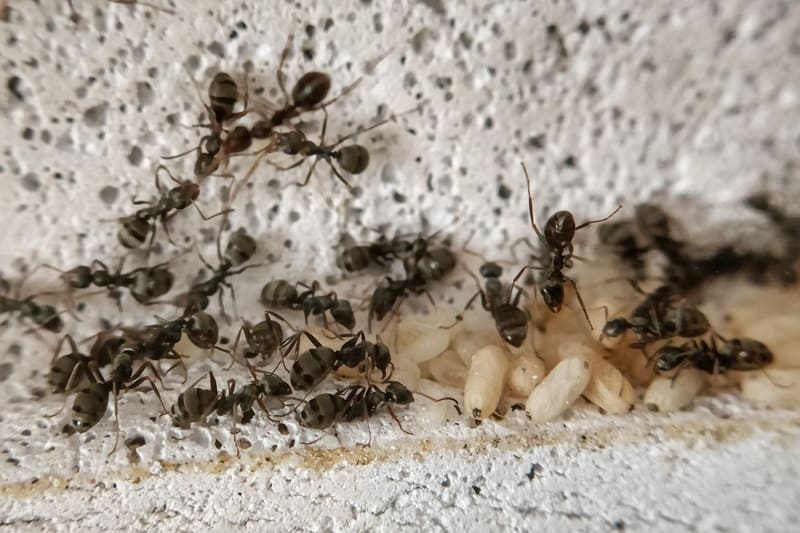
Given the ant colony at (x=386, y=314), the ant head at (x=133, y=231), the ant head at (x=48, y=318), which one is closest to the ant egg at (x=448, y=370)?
the ant colony at (x=386, y=314)

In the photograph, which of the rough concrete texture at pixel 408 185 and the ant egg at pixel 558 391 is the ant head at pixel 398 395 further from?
the ant egg at pixel 558 391

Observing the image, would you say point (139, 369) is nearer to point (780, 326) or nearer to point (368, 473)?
point (368, 473)

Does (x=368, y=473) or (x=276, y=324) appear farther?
(x=276, y=324)

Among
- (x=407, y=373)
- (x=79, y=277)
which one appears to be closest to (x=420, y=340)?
(x=407, y=373)

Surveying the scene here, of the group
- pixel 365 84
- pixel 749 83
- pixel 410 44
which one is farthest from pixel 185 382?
pixel 749 83

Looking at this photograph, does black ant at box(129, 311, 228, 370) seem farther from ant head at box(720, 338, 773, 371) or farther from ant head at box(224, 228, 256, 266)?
ant head at box(720, 338, 773, 371)

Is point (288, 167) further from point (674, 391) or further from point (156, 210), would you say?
point (674, 391)
